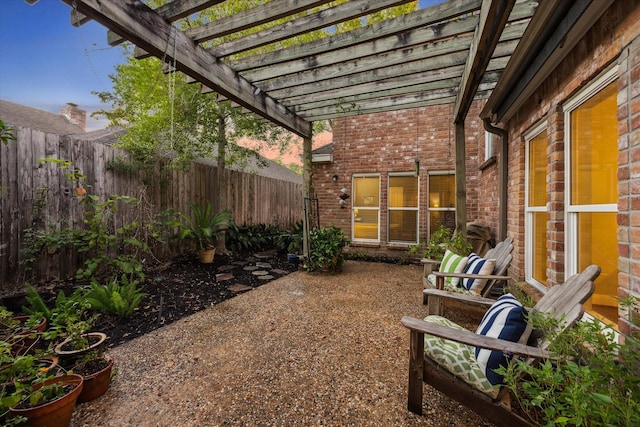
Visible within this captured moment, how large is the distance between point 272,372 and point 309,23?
9.73ft

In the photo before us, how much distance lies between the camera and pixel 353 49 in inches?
117

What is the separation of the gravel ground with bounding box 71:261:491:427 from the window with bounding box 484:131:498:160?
297cm

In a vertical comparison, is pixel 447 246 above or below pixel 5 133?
below

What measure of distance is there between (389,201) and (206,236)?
4.08 metres

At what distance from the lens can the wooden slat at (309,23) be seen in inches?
88.9

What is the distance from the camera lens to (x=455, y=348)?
1.65 meters

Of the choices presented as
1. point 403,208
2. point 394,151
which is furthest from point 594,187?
point 394,151

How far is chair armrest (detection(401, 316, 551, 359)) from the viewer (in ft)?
4.01

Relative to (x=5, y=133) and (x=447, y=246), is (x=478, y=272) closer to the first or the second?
(x=447, y=246)

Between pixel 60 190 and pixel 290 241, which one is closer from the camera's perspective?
pixel 60 190

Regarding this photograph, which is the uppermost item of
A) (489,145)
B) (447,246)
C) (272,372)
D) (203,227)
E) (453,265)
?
(489,145)

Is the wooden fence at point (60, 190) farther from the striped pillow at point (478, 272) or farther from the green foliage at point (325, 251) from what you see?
the striped pillow at point (478, 272)

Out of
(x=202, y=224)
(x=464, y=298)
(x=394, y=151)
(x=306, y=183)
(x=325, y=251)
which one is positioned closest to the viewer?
(x=464, y=298)

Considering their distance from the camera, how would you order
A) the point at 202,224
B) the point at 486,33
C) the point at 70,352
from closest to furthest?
the point at 70,352, the point at 486,33, the point at 202,224
